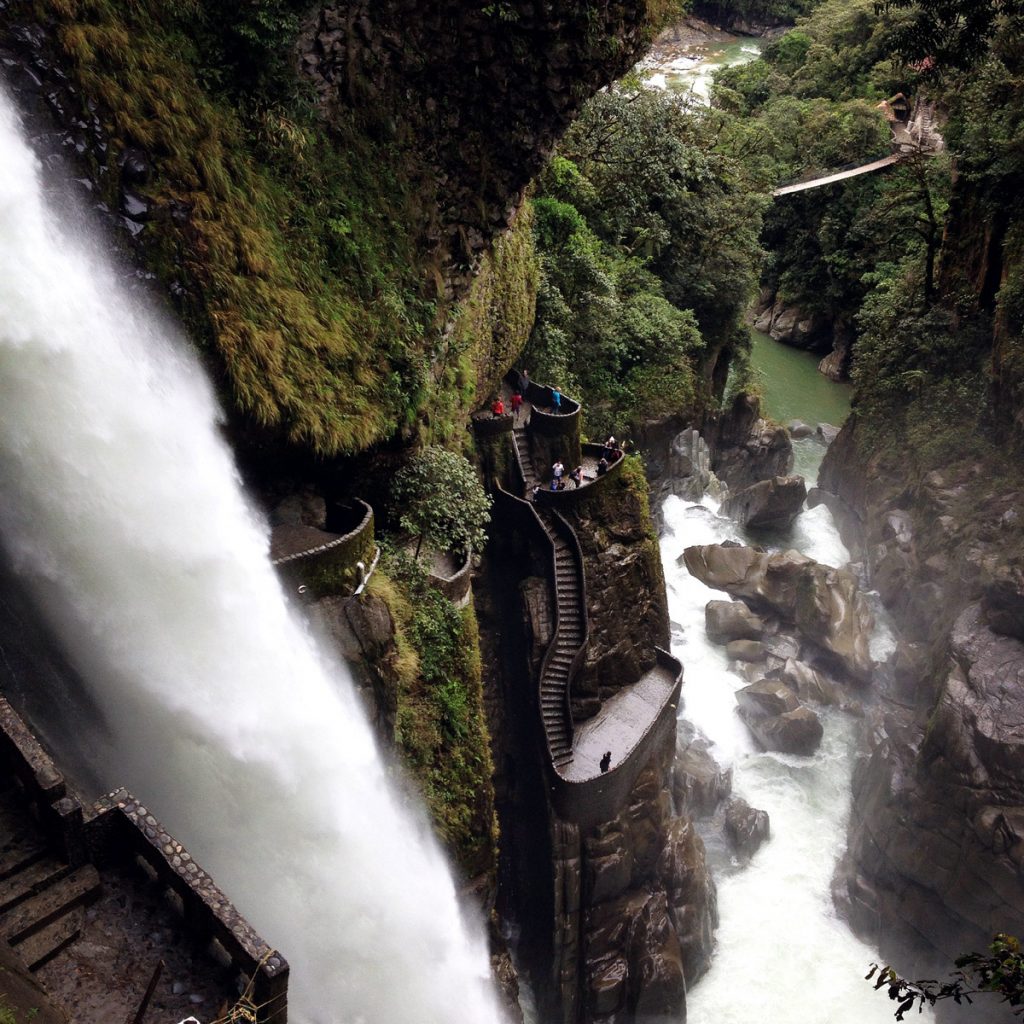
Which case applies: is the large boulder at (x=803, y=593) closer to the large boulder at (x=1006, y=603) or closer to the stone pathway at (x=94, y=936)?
the large boulder at (x=1006, y=603)

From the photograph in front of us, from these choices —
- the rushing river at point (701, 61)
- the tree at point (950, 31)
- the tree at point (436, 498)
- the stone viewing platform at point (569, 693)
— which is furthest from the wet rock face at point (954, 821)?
the rushing river at point (701, 61)

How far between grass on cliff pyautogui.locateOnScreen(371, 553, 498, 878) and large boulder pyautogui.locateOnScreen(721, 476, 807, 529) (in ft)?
68.4

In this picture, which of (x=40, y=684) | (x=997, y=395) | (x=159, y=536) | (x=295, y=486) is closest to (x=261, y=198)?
(x=295, y=486)

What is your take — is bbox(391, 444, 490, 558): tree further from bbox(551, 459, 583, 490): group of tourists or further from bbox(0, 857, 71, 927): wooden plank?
bbox(0, 857, 71, 927): wooden plank

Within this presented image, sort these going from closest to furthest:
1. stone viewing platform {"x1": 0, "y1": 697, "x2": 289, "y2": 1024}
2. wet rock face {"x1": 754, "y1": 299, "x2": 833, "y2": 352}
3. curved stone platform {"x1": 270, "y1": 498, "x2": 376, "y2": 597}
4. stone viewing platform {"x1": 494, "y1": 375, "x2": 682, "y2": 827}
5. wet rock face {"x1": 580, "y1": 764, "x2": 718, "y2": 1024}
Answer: stone viewing platform {"x1": 0, "y1": 697, "x2": 289, "y2": 1024}
curved stone platform {"x1": 270, "y1": 498, "x2": 376, "y2": 597}
stone viewing platform {"x1": 494, "y1": 375, "x2": 682, "y2": 827}
wet rock face {"x1": 580, "y1": 764, "x2": 718, "y2": 1024}
wet rock face {"x1": 754, "y1": 299, "x2": 833, "y2": 352}

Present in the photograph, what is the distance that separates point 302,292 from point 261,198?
56.3 inches

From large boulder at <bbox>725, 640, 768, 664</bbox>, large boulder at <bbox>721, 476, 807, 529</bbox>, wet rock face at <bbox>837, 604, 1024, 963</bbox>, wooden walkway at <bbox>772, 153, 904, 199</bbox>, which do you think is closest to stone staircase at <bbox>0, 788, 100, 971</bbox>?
wet rock face at <bbox>837, 604, 1024, 963</bbox>

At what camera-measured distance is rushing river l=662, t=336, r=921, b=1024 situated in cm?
2073

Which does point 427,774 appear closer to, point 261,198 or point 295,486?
point 295,486

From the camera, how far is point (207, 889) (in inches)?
313

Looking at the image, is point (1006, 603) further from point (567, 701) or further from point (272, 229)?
point (272, 229)

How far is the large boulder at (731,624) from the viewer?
2867cm

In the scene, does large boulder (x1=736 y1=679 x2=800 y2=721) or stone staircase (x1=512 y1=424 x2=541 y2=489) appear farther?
large boulder (x1=736 y1=679 x2=800 y2=721)

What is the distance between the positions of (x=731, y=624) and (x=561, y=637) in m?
11.1
